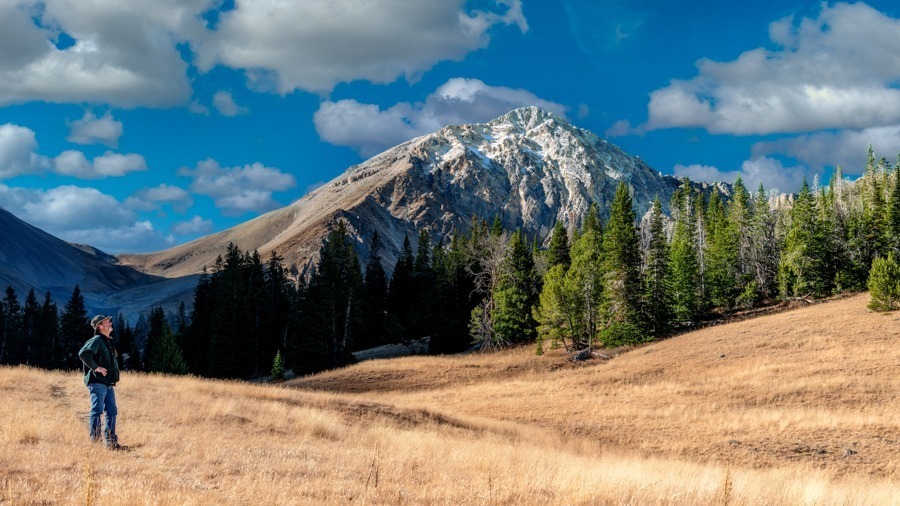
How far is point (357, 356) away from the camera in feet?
218

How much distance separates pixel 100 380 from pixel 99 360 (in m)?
0.38

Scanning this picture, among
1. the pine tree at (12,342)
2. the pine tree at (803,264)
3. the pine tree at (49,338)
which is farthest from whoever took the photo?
the pine tree at (49,338)

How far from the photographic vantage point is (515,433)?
869 inches

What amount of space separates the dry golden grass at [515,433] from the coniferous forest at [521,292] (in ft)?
30.0

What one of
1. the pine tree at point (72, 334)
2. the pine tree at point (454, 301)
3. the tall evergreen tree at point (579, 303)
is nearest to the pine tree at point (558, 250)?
the pine tree at point (454, 301)

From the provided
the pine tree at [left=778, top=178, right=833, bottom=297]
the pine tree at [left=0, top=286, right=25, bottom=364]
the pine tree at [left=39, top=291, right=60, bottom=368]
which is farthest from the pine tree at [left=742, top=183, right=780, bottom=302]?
the pine tree at [left=0, top=286, right=25, bottom=364]

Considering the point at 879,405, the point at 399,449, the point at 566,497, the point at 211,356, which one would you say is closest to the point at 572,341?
the point at 879,405

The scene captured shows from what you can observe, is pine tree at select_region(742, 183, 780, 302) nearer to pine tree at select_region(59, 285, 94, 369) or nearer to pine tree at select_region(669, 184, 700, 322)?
pine tree at select_region(669, 184, 700, 322)

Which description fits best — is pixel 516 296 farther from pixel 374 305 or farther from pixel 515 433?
pixel 515 433

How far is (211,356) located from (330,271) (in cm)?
1561

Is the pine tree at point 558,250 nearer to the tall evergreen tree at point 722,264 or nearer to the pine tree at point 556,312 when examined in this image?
the pine tree at point 556,312

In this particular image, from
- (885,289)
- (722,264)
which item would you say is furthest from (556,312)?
(722,264)

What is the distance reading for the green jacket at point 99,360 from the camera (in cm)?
1078

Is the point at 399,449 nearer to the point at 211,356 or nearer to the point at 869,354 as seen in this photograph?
the point at 869,354
